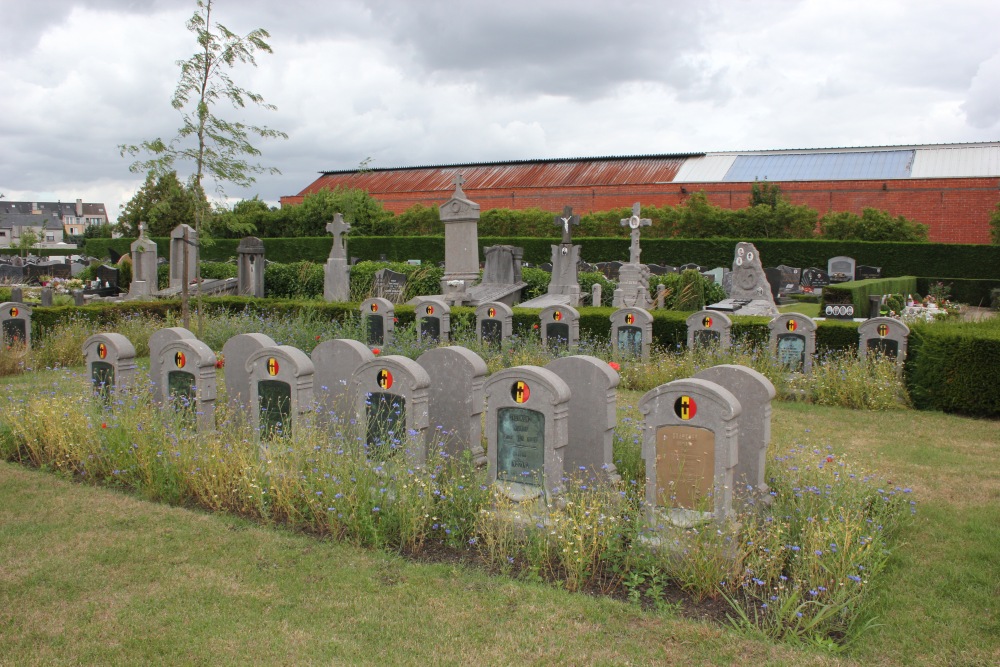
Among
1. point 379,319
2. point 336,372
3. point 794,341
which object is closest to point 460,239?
point 379,319

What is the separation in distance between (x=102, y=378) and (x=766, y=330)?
940 cm

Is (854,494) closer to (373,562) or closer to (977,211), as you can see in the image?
(373,562)

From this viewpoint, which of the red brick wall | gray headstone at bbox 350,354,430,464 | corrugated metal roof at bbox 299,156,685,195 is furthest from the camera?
corrugated metal roof at bbox 299,156,685,195

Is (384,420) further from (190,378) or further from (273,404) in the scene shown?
(190,378)

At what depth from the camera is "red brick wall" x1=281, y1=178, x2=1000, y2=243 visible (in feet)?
122

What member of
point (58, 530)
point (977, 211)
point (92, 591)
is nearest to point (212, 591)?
point (92, 591)

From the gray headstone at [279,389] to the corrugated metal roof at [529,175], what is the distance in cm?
3952

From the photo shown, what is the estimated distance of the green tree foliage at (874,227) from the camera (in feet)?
110

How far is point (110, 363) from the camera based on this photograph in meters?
8.20

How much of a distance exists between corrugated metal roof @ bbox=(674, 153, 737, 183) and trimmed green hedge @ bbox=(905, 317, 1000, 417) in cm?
3461

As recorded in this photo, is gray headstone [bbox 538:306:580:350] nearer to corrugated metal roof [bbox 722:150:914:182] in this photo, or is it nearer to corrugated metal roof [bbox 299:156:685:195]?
corrugated metal roof [bbox 722:150:914:182]

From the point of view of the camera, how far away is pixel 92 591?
4.54 meters

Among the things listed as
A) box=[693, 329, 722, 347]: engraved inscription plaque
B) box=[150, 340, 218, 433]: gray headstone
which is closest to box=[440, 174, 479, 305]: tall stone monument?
box=[693, 329, 722, 347]: engraved inscription plaque

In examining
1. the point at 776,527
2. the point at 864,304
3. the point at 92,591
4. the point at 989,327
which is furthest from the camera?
the point at 864,304
